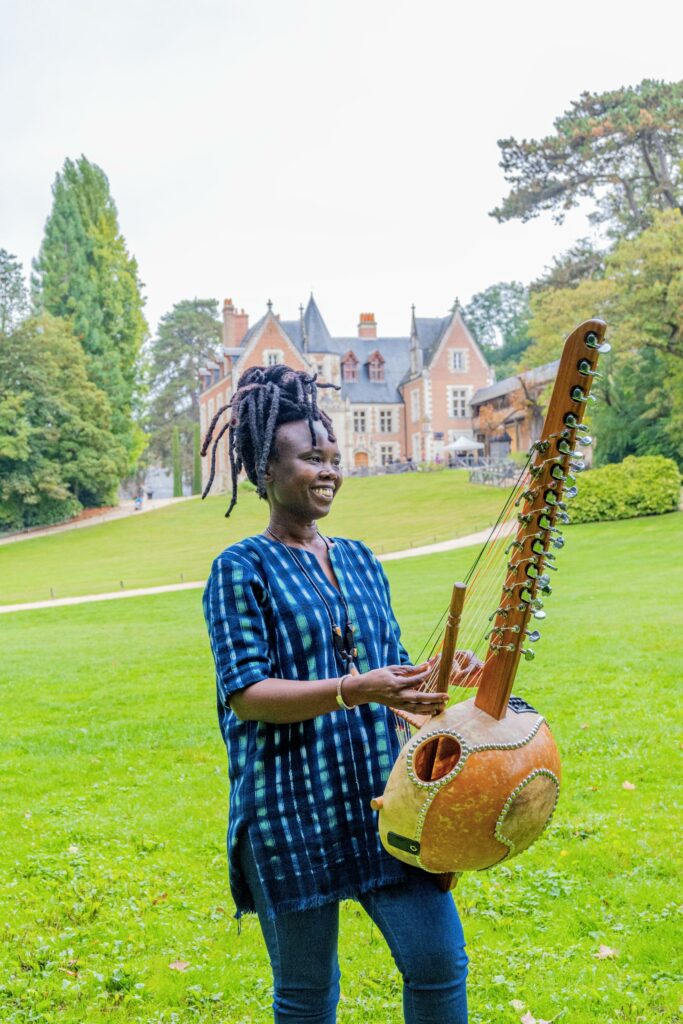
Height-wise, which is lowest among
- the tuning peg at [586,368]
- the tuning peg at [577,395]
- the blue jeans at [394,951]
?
the blue jeans at [394,951]

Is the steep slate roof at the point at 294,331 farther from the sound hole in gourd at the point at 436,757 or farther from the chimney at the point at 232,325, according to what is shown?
the sound hole in gourd at the point at 436,757

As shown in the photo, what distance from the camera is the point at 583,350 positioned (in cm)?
187

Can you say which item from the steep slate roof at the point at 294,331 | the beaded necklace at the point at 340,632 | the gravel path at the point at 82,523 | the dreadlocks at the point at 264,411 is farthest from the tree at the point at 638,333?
the beaded necklace at the point at 340,632

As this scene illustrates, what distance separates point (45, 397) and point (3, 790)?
1576 inches

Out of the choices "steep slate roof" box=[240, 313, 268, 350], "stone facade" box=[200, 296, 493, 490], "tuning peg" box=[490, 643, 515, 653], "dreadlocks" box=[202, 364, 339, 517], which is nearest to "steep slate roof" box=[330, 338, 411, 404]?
"stone facade" box=[200, 296, 493, 490]

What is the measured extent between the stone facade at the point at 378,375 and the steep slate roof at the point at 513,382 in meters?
1.18

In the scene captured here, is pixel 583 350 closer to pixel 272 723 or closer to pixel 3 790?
pixel 272 723

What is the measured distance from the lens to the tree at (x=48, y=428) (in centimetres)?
4288

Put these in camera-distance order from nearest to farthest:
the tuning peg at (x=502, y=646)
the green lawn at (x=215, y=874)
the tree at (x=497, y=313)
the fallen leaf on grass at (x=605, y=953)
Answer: the tuning peg at (x=502, y=646)
the green lawn at (x=215, y=874)
the fallen leaf on grass at (x=605, y=953)
the tree at (x=497, y=313)

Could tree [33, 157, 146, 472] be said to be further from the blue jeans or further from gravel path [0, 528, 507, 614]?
the blue jeans

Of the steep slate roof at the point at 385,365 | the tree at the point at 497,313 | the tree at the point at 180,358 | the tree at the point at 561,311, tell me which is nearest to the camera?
the tree at the point at 561,311

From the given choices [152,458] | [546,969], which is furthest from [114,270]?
[546,969]

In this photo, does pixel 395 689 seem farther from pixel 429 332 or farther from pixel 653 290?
pixel 429 332

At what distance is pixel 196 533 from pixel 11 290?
2014cm
